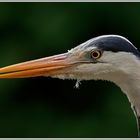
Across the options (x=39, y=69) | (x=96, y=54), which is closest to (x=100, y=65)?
(x=96, y=54)

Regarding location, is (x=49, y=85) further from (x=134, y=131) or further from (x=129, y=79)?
(x=129, y=79)

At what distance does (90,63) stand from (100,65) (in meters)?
0.07

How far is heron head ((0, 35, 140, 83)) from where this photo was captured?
3.54 meters

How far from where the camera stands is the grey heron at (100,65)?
3.54 meters

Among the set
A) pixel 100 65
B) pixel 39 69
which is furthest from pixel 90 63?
pixel 39 69

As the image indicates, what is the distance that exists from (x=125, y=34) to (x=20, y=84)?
3.78 ft

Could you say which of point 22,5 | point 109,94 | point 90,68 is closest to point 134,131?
point 109,94

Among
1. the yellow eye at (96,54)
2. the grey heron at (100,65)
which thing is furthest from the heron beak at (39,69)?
the yellow eye at (96,54)

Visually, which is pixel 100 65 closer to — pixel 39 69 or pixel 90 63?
pixel 90 63

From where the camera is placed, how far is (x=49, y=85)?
6895mm

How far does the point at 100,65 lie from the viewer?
3.65 meters

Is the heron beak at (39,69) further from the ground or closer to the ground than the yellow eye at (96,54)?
closer to the ground

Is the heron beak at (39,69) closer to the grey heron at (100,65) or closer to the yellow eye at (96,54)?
the grey heron at (100,65)

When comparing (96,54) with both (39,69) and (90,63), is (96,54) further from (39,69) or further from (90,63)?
(39,69)
